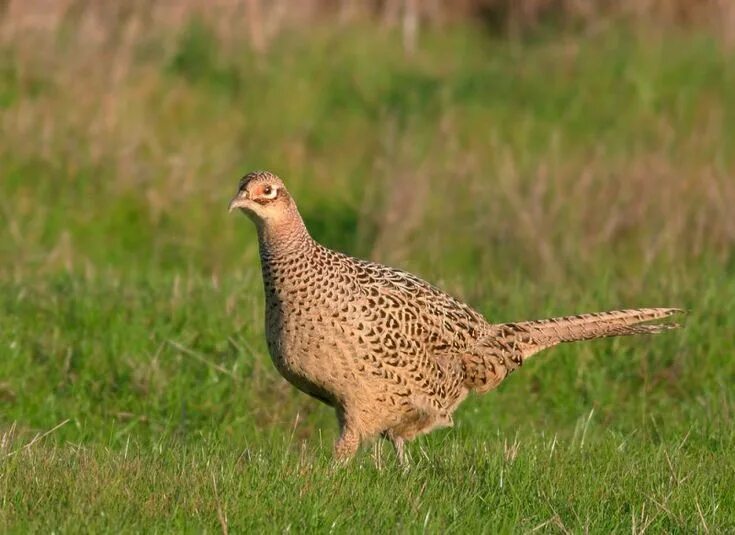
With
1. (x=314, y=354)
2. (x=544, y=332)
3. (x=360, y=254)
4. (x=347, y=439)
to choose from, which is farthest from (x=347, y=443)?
(x=360, y=254)

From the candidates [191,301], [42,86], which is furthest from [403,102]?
[191,301]

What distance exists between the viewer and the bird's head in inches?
233

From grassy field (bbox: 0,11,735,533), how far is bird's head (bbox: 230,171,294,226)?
0.94 m

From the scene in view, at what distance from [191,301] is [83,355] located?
71 cm

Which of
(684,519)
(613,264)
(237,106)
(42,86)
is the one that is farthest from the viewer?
(237,106)

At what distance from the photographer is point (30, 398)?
7199 mm

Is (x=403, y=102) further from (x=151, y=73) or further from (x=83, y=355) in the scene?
(x=83, y=355)

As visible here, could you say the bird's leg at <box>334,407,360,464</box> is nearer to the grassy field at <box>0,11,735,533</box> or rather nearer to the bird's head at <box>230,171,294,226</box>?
the grassy field at <box>0,11,735,533</box>

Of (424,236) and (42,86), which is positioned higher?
(42,86)

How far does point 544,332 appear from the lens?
22.4ft

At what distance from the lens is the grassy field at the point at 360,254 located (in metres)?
5.22

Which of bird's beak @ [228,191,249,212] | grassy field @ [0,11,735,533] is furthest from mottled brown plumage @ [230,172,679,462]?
grassy field @ [0,11,735,533]

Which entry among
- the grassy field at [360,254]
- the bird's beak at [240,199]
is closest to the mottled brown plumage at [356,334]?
the bird's beak at [240,199]

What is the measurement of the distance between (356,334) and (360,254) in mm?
4647
